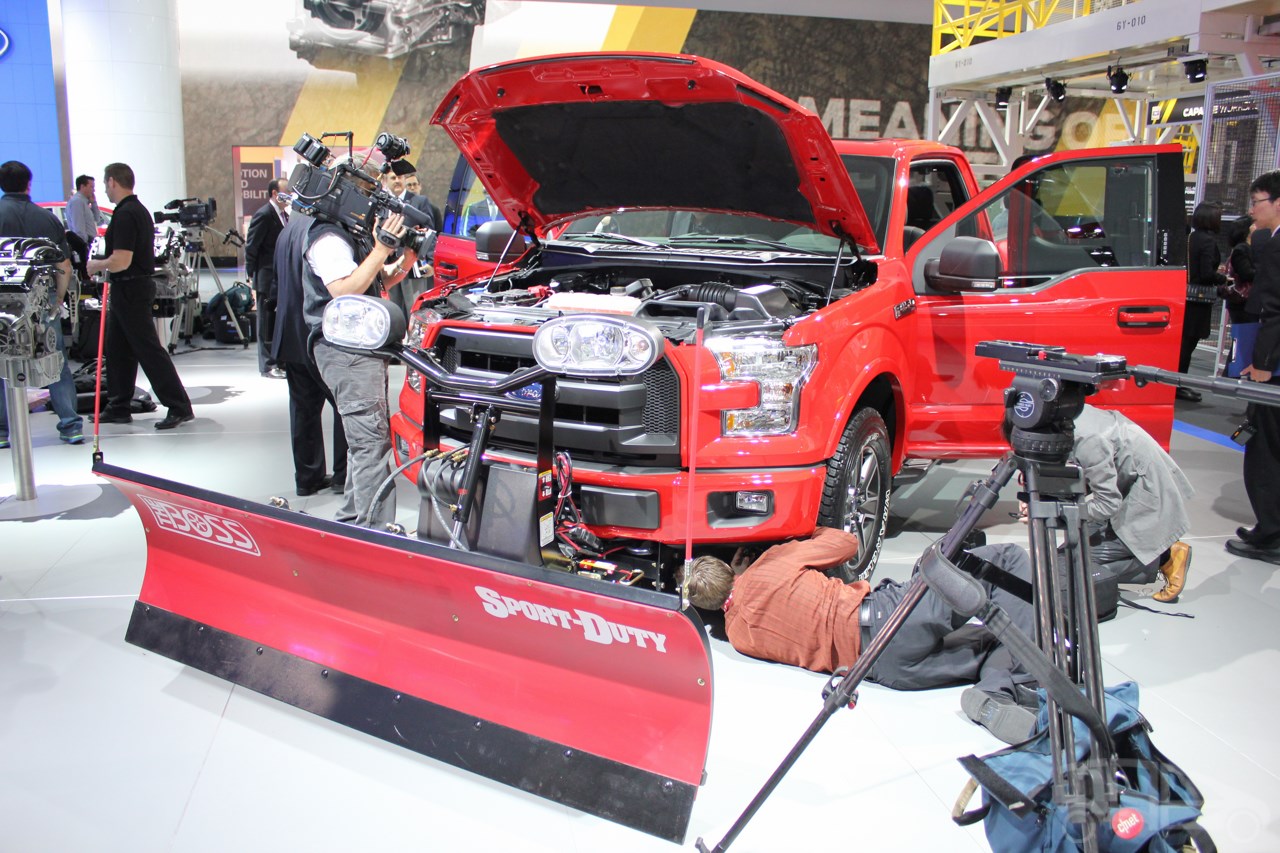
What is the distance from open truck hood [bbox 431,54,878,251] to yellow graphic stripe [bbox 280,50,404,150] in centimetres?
1191

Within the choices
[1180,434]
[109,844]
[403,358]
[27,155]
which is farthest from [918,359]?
[27,155]

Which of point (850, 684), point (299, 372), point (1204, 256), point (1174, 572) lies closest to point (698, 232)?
point (299, 372)

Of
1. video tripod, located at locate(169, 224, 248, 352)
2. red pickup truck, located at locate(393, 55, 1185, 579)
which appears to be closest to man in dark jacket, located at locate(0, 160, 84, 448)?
video tripod, located at locate(169, 224, 248, 352)

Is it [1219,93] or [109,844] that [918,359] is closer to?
[109,844]

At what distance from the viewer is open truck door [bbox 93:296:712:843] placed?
2.37m

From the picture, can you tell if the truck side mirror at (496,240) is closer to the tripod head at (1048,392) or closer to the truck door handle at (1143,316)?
the truck door handle at (1143,316)

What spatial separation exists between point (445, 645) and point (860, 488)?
1725 millimetres

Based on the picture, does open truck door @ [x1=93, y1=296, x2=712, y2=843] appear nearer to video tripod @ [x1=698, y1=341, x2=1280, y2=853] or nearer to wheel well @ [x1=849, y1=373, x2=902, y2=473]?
video tripod @ [x1=698, y1=341, x2=1280, y2=853]

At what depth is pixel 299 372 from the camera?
5059 mm

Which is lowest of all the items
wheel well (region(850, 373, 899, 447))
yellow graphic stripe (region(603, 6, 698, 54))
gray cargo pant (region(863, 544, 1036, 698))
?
gray cargo pant (region(863, 544, 1036, 698))

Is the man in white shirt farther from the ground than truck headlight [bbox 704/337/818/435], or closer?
farther from the ground

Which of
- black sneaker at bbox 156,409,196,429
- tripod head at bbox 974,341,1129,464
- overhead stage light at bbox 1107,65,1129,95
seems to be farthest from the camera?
overhead stage light at bbox 1107,65,1129,95

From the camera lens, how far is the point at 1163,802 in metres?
2.14

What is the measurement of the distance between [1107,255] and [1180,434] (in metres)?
3.39
